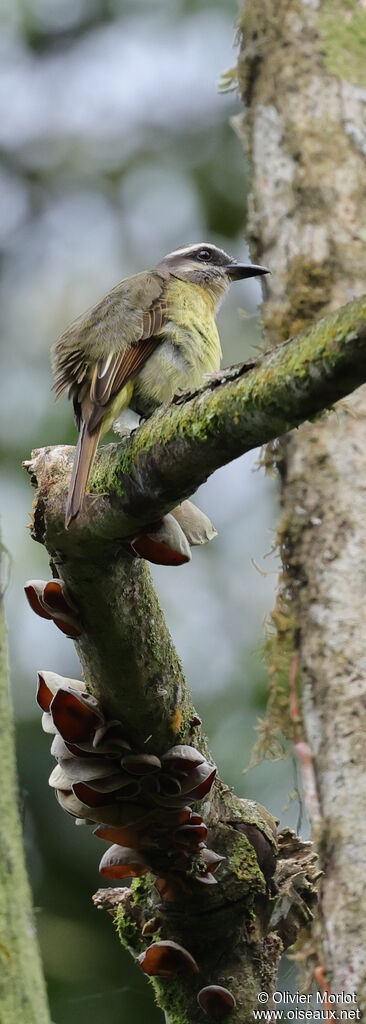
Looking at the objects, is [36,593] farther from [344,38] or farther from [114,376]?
[344,38]

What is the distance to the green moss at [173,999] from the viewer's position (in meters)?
3.05

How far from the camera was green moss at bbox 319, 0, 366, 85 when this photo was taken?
16.6ft

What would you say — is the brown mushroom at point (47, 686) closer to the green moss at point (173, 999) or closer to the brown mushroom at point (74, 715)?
the brown mushroom at point (74, 715)

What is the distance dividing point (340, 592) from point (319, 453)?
53cm

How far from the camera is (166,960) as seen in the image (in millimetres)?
2959

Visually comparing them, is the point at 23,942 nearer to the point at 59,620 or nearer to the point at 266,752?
the point at 59,620

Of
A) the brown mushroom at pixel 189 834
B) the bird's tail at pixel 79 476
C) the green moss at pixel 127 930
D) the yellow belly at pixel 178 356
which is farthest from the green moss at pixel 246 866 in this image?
the yellow belly at pixel 178 356

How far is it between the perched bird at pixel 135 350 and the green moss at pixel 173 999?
137cm

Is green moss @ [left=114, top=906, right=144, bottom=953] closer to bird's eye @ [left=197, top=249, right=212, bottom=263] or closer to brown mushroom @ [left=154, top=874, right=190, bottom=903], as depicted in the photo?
brown mushroom @ [left=154, top=874, right=190, bottom=903]

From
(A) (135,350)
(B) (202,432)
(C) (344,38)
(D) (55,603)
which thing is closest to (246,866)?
(D) (55,603)

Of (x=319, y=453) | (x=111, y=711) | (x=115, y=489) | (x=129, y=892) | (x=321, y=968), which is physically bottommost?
(x=321, y=968)

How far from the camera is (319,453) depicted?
4.39 m

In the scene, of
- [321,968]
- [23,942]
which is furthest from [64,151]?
[23,942]

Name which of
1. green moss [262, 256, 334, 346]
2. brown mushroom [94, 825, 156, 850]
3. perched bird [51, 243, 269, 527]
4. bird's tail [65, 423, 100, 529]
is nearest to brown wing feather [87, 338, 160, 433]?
perched bird [51, 243, 269, 527]
